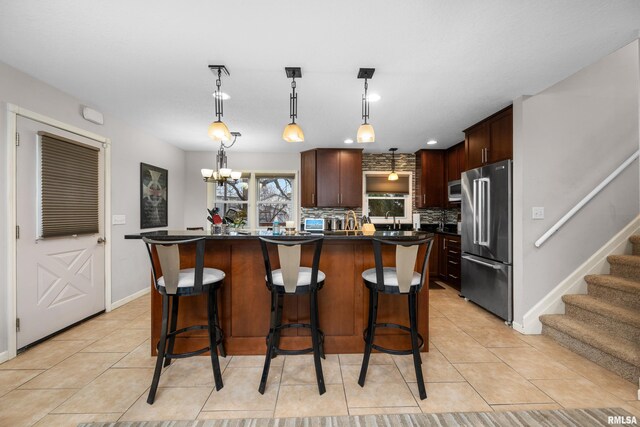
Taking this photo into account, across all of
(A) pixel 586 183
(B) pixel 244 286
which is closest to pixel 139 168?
(B) pixel 244 286

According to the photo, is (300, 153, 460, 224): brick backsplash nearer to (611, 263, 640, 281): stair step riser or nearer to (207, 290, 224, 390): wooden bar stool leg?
(611, 263, 640, 281): stair step riser

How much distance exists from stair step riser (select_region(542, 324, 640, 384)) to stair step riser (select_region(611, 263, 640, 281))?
85 cm

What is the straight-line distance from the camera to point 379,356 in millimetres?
2453

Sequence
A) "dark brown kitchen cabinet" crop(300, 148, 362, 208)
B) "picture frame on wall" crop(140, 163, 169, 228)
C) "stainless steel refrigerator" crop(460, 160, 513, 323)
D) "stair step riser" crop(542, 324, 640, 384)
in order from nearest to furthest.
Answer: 1. "stair step riser" crop(542, 324, 640, 384)
2. "stainless steel refrigerator" crop(460, 160, 513, 323)
3. "picture frame on wall" crop(140, 163, 169, 228)
4. "dark brown kitchen cabinet" crop(300, 148, 362, 208)

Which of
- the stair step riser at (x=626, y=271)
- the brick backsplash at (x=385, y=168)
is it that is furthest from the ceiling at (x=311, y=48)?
the brick backsplash at (x=385, y=168)

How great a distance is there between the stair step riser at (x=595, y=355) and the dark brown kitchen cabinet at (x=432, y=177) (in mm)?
2917

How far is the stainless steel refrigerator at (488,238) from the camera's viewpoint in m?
3.12

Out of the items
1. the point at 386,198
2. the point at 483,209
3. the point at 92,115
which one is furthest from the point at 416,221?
the point at 92,115

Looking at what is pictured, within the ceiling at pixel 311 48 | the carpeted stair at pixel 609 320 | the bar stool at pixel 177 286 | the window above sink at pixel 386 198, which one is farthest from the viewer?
the window above sink at pixel 386 198

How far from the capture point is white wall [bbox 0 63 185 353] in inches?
93.7

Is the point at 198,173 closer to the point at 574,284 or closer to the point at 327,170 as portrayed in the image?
the point at 327,170

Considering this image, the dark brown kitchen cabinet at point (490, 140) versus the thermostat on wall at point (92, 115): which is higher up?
the thermostat on wall at point (92, 115)

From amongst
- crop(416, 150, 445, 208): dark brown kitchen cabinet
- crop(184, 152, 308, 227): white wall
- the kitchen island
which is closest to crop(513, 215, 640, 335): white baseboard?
the kitchen island

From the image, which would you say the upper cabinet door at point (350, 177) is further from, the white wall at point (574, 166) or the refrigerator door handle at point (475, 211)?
the white wall at point (574, 166)
